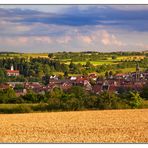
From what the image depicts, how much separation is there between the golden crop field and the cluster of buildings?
4.52 ft

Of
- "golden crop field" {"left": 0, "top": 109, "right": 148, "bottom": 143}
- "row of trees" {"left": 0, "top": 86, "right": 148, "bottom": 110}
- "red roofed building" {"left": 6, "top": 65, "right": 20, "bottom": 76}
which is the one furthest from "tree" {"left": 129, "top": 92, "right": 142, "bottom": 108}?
"red roofed building" {"left": 6, "top": 65, "right": 20, "bottom": 76}

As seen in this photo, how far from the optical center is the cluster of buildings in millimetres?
27406

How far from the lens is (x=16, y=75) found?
25.9m

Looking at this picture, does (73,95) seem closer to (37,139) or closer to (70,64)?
(70,64)

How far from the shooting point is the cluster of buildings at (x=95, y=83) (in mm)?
27406

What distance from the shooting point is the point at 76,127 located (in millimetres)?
21500

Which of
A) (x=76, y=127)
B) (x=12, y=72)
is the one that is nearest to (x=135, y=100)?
(x=12, y=72)

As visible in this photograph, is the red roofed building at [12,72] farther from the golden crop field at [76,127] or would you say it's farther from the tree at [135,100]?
the tree at [135,100]

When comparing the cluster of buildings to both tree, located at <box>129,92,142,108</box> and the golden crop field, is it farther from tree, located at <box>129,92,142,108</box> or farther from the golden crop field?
the golden crop field

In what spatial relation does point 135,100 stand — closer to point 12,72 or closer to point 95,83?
point 95,83

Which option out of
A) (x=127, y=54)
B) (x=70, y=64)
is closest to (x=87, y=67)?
(x=70, y=64)

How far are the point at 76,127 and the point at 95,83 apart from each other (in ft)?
21.9

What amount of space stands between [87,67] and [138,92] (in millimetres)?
3653

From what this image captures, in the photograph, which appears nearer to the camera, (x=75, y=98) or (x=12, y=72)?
(x=12, y=72)
